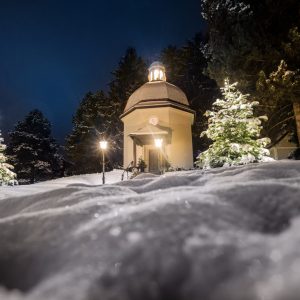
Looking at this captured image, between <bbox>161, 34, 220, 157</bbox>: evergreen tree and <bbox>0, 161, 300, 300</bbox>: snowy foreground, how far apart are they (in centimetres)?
3100

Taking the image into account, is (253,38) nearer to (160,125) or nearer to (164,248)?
(160,125)

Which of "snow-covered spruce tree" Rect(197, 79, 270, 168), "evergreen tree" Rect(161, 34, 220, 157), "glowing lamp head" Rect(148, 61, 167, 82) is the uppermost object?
"evergreen tree" Rect(161, 34, 220, 157)

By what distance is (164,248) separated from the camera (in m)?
1.81

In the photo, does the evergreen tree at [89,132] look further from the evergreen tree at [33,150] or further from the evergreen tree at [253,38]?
the evergreen tree at [253,38]

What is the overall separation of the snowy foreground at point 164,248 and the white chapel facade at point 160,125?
17725 millimetres

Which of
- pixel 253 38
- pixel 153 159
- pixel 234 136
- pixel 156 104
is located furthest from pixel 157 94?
pixel 234 136

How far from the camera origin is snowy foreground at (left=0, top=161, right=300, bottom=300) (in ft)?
5.13

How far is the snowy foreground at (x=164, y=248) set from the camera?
5.13ft

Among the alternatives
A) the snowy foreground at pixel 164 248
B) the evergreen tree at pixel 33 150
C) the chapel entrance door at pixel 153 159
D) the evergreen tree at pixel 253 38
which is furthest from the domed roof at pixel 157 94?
the snowy foreground at pixel 164 248

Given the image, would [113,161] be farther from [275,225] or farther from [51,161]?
[275,225]

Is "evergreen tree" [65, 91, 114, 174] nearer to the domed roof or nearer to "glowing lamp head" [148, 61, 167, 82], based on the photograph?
"glowing lamp head" [148, 61, 167, 82]

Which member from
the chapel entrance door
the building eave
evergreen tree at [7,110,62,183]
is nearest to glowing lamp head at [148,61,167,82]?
the building eave

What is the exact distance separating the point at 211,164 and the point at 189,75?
26.8 m

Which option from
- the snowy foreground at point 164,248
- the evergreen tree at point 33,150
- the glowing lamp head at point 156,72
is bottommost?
the snowy foreground at point 164,248
